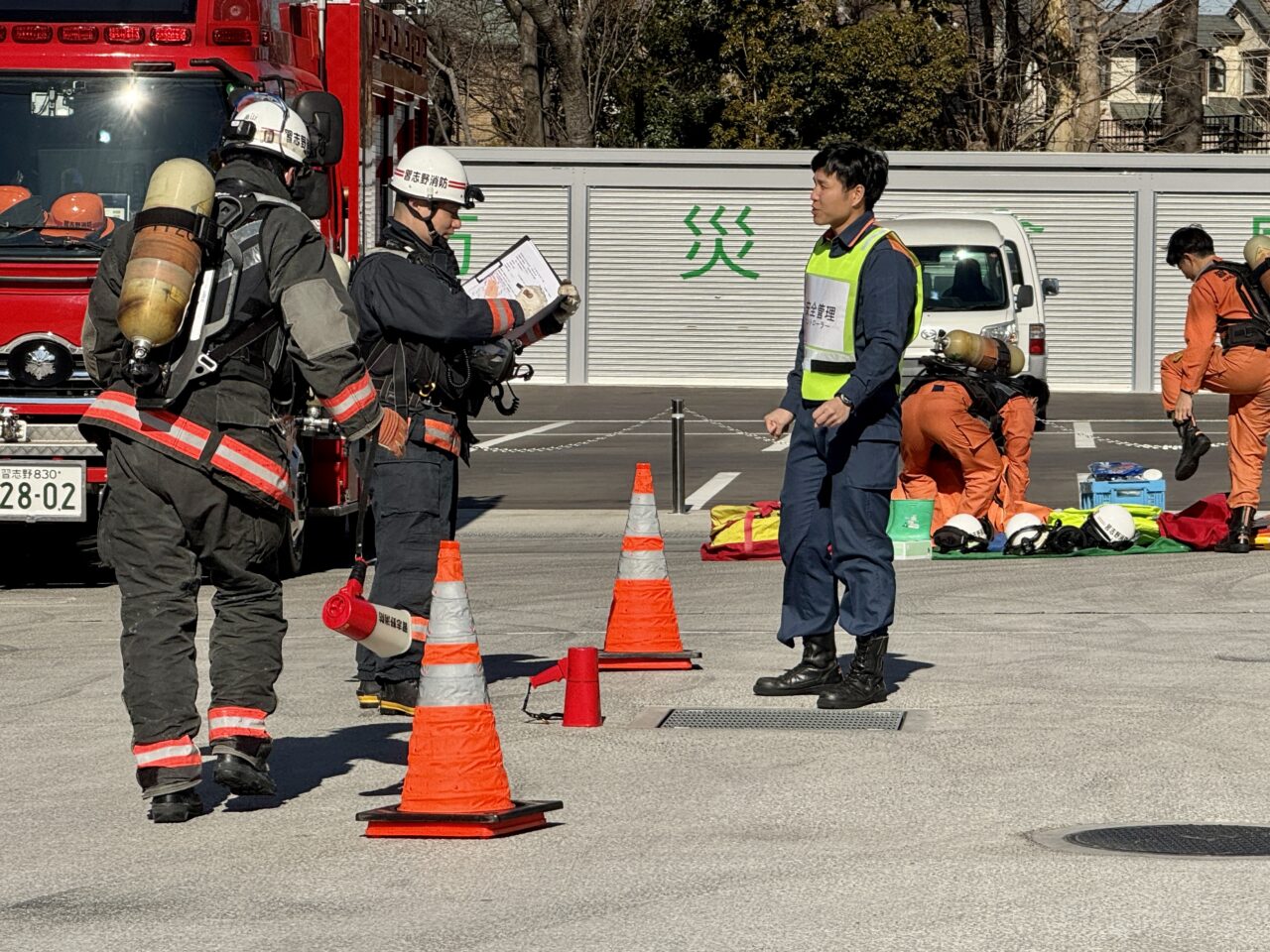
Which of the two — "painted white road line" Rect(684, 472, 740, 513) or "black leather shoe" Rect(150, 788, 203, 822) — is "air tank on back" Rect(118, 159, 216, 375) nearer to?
"black leather shoe" Rect(150, 788, 203, 822)

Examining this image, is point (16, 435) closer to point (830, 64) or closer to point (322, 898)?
point (322, 898)

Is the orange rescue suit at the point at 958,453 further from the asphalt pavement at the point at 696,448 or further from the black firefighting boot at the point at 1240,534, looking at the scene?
the asphalt pavement at the point at 696,448

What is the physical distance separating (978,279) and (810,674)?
47.6 ft

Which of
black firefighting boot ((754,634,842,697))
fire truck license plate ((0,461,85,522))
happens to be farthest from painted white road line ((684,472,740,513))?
black firefighting boot ((754,634,842,697))

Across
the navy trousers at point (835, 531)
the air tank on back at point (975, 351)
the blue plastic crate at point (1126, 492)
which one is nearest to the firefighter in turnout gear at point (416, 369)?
the navy trousers at point (835, 531)

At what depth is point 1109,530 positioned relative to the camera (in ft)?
44.6

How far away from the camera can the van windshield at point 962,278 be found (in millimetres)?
22625

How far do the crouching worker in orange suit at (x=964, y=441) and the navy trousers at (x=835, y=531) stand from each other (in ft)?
16.5

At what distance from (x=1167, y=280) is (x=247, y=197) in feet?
95.3

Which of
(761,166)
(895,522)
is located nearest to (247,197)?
(895,522)

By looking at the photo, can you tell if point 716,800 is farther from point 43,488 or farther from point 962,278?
point 962,278

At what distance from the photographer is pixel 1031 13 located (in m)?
44.8

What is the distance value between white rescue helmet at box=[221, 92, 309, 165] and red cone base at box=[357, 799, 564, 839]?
6.82ft

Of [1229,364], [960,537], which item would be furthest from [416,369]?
[1229,364]
